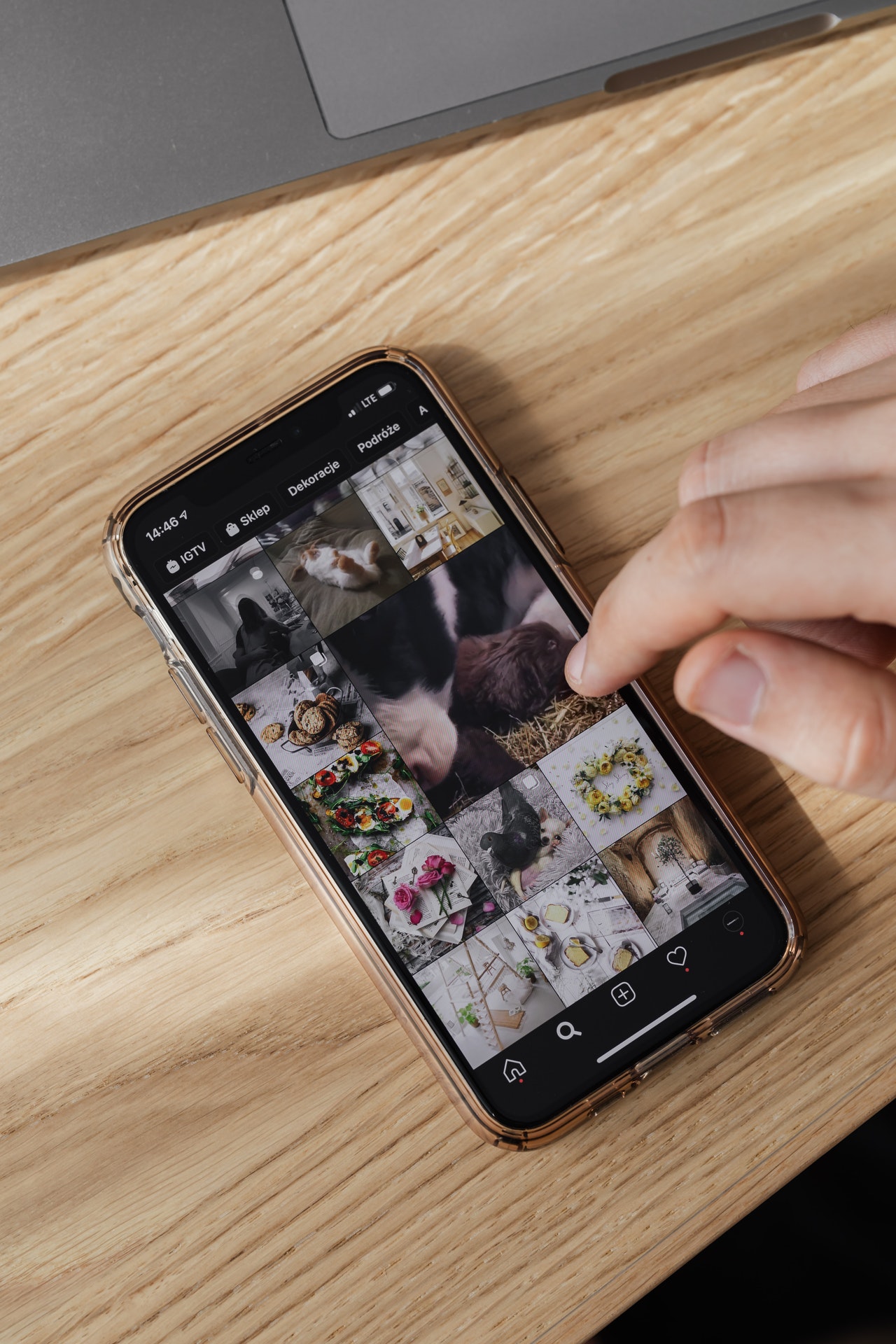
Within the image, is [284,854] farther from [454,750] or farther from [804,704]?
[804,704]

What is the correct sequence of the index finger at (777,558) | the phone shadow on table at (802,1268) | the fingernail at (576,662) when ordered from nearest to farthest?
the index finger at (777,558)
the fingernail at (576,662)
the phone shadow on table at (802,1268)

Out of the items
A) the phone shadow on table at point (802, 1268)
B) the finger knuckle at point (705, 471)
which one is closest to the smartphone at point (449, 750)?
the finger knuckle at point (705, 471)

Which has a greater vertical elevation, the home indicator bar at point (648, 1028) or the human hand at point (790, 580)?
the human hand at point (790, 580)

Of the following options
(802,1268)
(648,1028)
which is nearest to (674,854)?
(648,1028)

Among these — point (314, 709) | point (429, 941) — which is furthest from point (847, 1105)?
point (314, 709)

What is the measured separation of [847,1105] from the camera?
1.39 feet

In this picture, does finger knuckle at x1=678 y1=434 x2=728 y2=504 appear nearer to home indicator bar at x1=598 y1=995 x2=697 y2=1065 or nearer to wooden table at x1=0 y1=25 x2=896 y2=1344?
wooden table at x1=0 y1=25 x2=896 y2=1344

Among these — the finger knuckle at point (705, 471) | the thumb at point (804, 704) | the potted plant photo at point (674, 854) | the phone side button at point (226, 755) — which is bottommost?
the potted plant photo at point (674, 854)

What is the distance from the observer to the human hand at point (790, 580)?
29cm

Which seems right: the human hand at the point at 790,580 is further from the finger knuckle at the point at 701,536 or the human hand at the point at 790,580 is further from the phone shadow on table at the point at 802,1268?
the phone shadow on table at the point at 802,1268

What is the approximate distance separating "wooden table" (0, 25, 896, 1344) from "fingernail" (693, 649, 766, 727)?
0.45 ft

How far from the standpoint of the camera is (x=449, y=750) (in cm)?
42

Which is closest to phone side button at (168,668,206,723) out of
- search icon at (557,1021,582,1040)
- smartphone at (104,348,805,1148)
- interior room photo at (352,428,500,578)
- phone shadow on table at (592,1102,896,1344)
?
smartphone at (104,348,805,1148)

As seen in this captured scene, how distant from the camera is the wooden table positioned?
0.42 m
